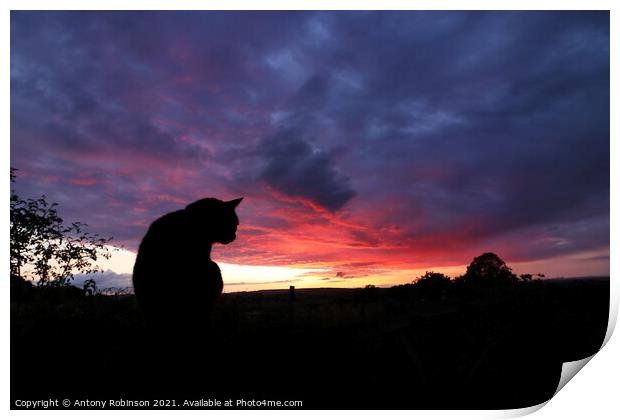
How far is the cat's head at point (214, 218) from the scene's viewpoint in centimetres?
472

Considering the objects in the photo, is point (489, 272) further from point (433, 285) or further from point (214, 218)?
point (214, 218)

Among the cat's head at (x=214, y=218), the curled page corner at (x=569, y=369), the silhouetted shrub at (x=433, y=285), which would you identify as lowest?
the curled page corner at (x=569, y=369)

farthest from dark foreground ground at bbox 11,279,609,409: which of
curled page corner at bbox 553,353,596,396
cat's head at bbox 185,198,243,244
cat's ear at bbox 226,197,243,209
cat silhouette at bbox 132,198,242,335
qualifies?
cat's ear at bbox 226,197,243,209

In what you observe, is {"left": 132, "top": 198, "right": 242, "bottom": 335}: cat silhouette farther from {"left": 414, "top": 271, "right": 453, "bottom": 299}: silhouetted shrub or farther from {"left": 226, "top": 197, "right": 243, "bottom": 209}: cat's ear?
{"left": 414, "top": 271, "right": 453, "bottom": 299}: silhouetted shrub

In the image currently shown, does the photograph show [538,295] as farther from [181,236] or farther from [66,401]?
[66,401]

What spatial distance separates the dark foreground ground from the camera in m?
4.12

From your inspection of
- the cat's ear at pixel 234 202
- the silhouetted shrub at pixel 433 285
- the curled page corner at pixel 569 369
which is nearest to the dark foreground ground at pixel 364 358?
the curled page corner at pixel 569 369

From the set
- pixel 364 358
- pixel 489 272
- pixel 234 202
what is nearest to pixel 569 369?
pixel 364 358

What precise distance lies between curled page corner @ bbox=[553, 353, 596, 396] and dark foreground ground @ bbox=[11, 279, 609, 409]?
81mm

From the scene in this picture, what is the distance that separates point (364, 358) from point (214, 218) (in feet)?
8.24

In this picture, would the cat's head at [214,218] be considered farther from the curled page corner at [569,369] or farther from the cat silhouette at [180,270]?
the curled page corner at [569,369]

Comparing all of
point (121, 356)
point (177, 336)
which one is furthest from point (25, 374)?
point (177, 336)

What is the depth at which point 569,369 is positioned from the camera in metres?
4.61
